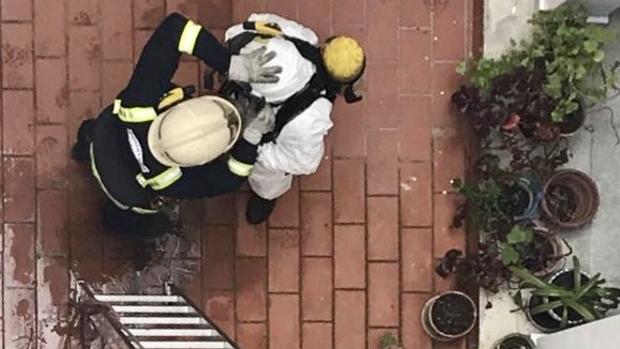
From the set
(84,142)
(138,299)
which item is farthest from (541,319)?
(84,142)

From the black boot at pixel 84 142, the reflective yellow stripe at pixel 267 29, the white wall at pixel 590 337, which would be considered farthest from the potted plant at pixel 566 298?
the black boot at pixel 84 142

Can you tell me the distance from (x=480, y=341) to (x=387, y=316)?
0.44 metres

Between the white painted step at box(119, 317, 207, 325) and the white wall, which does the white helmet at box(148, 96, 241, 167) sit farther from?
the white wall

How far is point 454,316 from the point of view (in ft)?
15.4

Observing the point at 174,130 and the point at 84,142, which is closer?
the point at 174,130

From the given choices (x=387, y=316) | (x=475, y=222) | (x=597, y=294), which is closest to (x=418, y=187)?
(x=475, y=222)

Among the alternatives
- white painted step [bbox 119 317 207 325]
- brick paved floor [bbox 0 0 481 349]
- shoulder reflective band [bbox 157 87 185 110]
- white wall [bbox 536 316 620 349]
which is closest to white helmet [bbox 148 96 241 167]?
shoulder reflective band [bbox 157 87 185 110]

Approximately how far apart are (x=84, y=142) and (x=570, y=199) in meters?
2.20

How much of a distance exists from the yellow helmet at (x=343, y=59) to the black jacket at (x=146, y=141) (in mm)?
383

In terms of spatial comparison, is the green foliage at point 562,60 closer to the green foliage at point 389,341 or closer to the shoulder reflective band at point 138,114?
the green foliage at point 389,341

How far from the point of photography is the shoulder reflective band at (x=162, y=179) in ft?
12.6

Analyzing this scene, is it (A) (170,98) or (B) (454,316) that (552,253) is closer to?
(B) (454,316)

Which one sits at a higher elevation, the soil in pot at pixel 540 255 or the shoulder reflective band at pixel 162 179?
the shoulder reflective band at pixel 162 179

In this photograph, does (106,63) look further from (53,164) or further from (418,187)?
(418,187)
